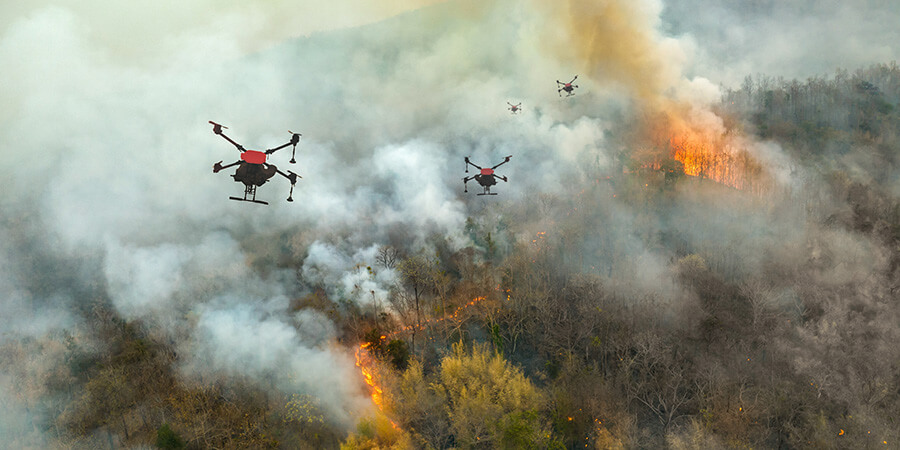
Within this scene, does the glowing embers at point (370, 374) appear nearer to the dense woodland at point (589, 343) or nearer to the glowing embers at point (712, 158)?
the dense woodland at point (589, 343)

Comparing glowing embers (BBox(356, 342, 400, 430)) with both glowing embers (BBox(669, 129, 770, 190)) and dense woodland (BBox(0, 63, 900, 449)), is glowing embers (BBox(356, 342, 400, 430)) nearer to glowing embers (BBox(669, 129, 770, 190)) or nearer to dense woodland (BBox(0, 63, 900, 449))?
dense woodland (BBox(0, 63, 900, 449))

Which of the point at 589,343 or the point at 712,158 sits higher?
the point at 712,158

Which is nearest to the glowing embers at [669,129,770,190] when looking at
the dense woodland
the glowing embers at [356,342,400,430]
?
the dense woodland

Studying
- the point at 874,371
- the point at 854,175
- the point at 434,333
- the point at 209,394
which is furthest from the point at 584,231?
the point at 209,394

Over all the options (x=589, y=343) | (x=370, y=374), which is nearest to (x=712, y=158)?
(x=589, y=343)

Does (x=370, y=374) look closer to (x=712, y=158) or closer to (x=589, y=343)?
(x=589, y=343)

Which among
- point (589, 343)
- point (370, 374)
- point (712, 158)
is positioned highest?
point (712, 158)

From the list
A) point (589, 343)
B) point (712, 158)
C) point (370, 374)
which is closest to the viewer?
point (370, 374)

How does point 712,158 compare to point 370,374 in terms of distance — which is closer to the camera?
point 370,374

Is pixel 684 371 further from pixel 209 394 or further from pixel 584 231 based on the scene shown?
pixel 209 394
